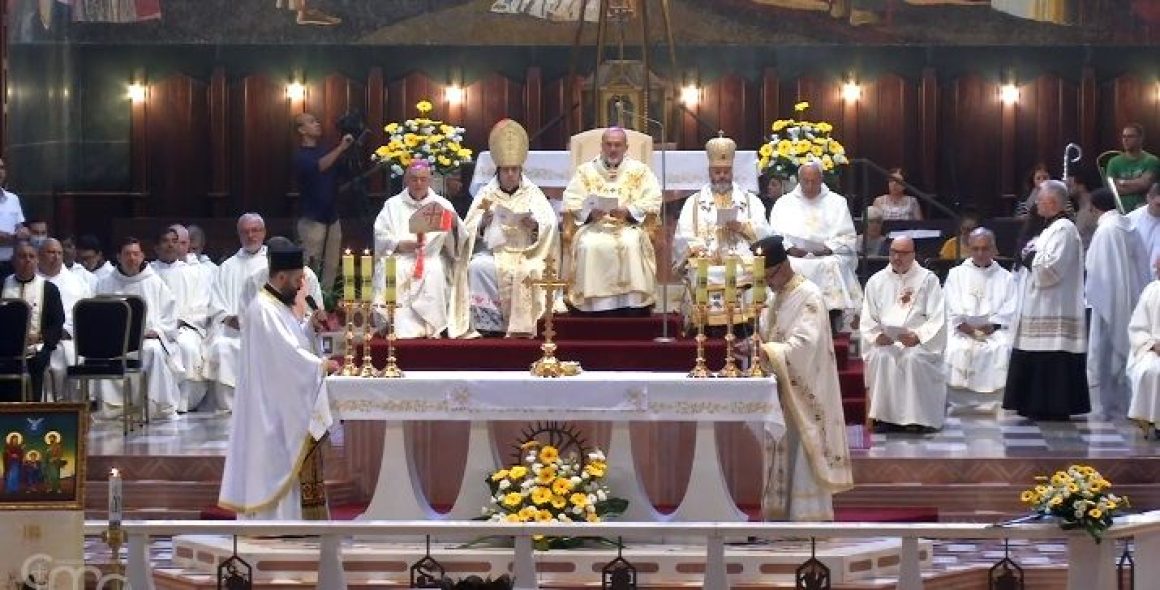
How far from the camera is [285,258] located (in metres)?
11.6

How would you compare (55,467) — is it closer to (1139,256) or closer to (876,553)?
(876,553)

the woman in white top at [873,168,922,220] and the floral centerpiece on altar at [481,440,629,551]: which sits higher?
the woman in white top at [873,168,922,220]

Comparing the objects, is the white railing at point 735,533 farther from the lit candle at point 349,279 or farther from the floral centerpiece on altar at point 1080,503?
the lit candle at point 349,279

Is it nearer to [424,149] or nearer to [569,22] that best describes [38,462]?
[424,149]

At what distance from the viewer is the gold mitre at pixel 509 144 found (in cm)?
1495

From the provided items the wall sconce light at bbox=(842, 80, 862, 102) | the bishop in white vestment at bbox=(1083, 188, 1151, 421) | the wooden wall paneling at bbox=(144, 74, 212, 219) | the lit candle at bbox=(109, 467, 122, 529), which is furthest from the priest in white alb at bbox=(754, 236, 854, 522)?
the wooden wall paneling at bbox=(144, 74, 212, 219)

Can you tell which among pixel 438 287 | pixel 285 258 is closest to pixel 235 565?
pixel 285 258

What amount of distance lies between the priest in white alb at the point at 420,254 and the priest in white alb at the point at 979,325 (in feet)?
12.8

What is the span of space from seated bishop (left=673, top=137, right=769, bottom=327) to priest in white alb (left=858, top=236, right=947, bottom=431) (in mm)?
1096

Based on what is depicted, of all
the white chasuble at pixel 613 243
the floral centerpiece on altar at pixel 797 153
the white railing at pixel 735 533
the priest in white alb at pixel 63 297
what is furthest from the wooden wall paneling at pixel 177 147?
the white railing at pixel 735 533

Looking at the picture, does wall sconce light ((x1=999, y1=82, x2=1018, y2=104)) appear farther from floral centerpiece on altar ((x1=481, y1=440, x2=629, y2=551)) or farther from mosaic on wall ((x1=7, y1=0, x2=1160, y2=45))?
floral centerpiece on altar ((x1=481, y1=440, x2=629, y2=551))

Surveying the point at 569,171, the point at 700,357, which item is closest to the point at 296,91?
the point at 569,171

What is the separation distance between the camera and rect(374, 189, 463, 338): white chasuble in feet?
49.9

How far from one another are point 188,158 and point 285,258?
13.3 m
